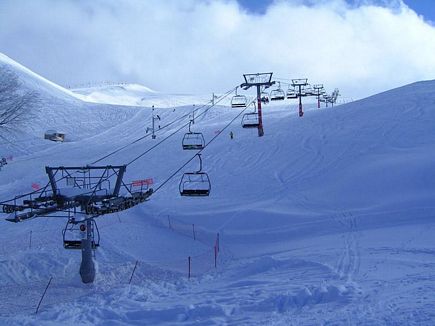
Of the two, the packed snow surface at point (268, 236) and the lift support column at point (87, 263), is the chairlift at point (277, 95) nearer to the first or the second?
the packed snow surface at point (268, 236)

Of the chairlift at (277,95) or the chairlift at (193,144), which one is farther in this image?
the chairlift at (277,95)

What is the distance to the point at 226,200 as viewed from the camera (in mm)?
25828

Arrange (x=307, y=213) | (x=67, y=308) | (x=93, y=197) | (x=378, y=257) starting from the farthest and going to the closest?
(x=307, y=213)
(x=93, y=197)
(x=378, y=257)
(x=67, y=308)

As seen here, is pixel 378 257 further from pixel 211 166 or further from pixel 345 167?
pixel 211 166

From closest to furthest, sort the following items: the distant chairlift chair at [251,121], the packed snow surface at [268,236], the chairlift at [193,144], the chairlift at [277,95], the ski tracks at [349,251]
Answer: the packed snow surface at [268,236]
the ski tracks at [349,251]
the chairlift at [193,144]
the distant chairlift chair at [251,121]
the chairlift at [277,95]

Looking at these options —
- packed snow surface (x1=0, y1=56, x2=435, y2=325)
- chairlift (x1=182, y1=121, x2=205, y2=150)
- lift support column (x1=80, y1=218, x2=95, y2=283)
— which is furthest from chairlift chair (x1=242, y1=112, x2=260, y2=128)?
lift support column (x1=80, y1=218, x2=95, y2=283)

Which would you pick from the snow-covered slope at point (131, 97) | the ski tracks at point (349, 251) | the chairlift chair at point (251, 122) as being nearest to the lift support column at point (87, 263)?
the ski tracks at point (349, 251)

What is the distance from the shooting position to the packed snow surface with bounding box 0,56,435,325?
36.8ft

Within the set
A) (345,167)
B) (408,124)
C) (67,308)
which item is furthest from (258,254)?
(408,124)

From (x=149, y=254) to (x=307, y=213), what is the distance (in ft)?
22.9

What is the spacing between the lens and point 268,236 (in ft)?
67.1

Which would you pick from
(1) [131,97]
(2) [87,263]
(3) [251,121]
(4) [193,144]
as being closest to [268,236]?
(2) [87,263]

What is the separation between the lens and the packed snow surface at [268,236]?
441 inches

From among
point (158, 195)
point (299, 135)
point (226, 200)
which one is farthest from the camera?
point (299, 135)
